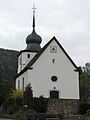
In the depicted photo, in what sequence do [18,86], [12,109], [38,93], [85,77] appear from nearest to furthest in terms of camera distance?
1. [12,109]
2. [38,93]
3. [18,86]
4. [85,77]

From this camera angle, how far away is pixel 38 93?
51281 mm

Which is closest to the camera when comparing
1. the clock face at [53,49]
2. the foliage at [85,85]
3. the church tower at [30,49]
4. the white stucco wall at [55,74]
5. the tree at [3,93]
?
the white stucco wall at [55,74]

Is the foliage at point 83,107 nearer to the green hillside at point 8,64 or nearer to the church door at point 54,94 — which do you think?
the church door at point 54,94

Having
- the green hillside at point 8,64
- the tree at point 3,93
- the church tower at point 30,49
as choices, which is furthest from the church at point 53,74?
the green hillside at point 8,64

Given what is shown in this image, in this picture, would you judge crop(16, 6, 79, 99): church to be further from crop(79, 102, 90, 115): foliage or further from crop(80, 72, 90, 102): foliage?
crop(80, 72, 90, 102): foliage

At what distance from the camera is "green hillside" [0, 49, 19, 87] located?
105475 millimetres

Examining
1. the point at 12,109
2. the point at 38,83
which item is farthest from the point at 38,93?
the point at 12,109

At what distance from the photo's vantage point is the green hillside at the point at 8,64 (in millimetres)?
105475

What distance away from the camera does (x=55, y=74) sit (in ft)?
173

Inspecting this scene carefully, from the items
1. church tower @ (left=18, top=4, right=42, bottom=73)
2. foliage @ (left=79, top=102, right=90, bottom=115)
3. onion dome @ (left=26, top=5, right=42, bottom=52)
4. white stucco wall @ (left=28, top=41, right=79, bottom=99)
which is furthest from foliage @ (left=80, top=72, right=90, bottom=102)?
foliage @ (left=79, top=102, right=90, bottom=115)

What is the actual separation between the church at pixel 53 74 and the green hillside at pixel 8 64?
47.8 m

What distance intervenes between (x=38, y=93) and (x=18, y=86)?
9458mm

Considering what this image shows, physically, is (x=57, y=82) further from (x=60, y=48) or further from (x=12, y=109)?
(x=12, y=109)

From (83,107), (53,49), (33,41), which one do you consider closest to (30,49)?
(33,41)
